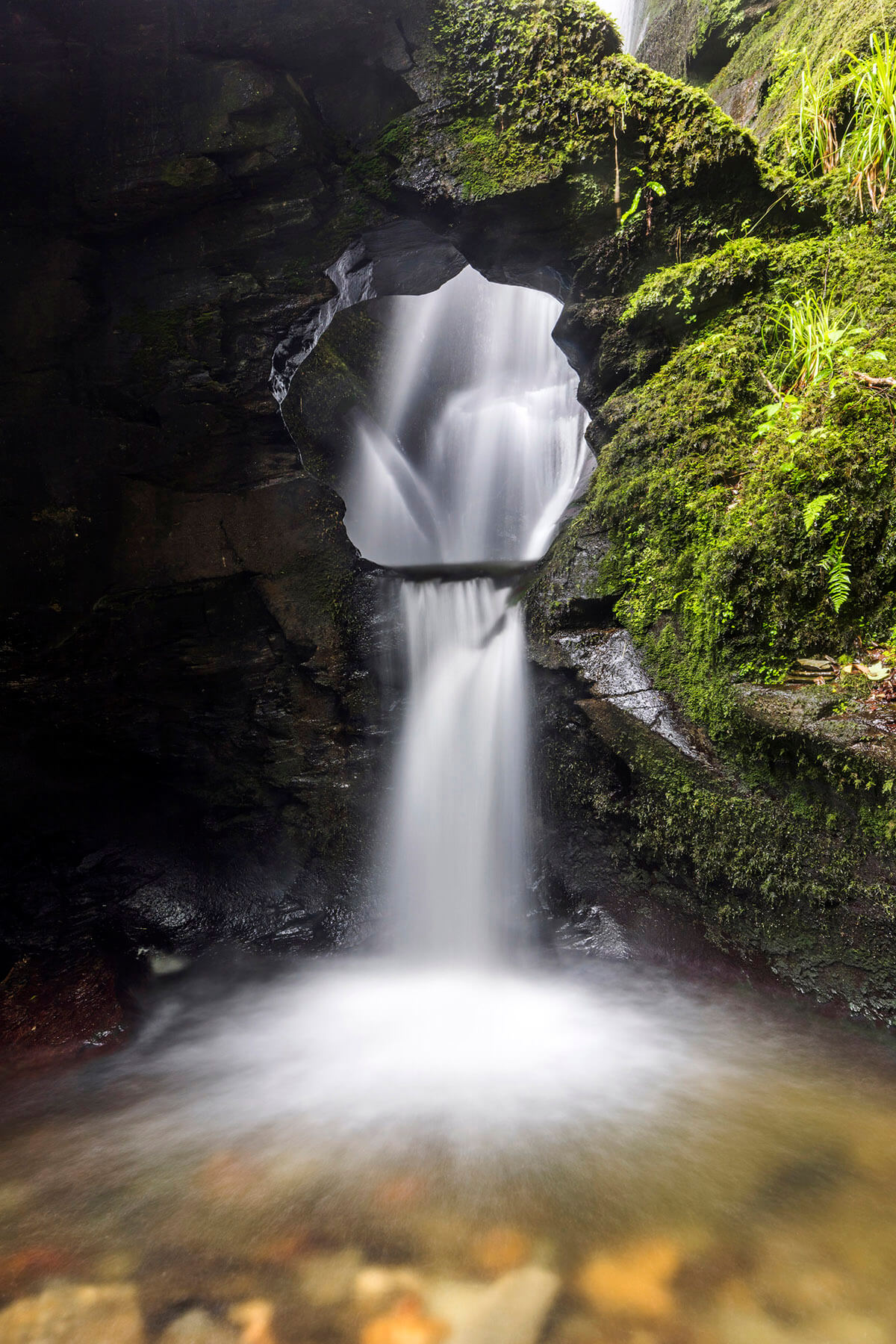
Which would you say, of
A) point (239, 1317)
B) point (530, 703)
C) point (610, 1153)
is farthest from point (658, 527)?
point (239, 1317)

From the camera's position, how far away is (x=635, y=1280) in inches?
81.9

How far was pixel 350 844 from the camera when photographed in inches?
222

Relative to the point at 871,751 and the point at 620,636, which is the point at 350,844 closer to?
the point at 620,636

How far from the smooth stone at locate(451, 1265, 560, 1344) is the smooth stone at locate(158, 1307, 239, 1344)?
0.66 m

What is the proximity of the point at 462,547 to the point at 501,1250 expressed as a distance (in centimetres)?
760

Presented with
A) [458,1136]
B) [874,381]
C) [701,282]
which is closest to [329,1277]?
[458,1136]

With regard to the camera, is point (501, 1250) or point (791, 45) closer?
point (501, 1250)

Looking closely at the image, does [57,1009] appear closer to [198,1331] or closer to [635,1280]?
[198,1331]

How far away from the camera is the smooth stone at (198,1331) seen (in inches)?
76.9

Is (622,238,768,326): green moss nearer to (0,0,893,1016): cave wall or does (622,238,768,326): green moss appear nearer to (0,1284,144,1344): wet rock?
(0,0,893,1016): cave wall

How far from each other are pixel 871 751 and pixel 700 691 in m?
0.98

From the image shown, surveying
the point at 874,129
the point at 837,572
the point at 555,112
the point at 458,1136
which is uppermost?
the point at 555,112

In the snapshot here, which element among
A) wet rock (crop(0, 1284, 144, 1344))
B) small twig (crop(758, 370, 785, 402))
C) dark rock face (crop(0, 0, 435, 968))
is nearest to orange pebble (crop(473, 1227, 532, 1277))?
wet rock (crop(0, 1284, 144, 1344))

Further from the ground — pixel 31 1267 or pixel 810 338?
pixel 810 338
